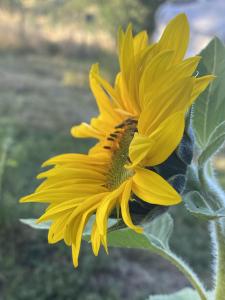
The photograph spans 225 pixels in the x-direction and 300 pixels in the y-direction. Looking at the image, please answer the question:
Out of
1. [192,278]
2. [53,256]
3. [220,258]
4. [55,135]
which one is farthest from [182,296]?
[55,135]

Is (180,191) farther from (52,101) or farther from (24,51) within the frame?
(24,51)

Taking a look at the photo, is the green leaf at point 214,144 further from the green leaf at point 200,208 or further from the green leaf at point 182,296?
the green leaf at point 182,296

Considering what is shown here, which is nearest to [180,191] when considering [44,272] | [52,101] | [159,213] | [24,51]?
[159,213]

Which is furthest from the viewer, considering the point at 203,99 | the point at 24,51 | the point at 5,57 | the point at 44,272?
the point at 24,51

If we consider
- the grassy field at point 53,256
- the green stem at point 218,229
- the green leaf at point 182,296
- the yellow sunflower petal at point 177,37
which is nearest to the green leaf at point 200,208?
the green stem at point 218,229

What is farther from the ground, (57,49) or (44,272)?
(44,272)

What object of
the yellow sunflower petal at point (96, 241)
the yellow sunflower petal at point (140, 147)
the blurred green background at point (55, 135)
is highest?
the yellow sunflower petal at point (140, 147)

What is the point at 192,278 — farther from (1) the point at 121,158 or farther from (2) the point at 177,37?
(2) the point at 177,37

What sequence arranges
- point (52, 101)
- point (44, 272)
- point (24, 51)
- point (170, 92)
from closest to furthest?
point (170, 92) < point (44, 272) < point (52, 101) < point (24, 51)
